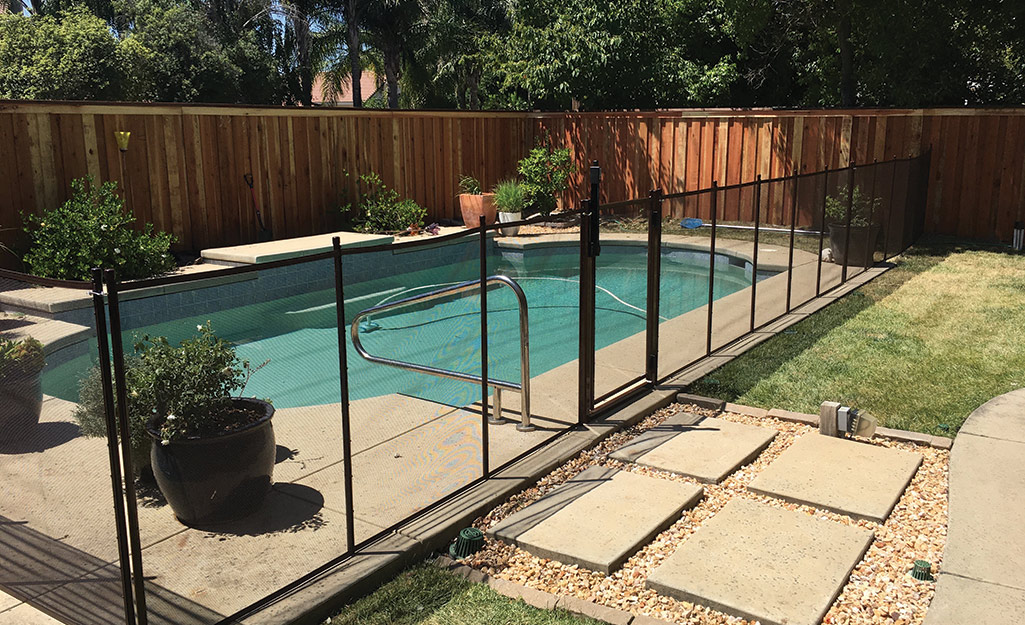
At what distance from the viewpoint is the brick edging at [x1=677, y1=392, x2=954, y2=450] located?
5.37 metres

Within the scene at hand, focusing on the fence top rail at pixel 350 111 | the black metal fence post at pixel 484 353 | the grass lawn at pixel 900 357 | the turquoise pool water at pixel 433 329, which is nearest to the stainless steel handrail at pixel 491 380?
the turquoise pool water at pixel 433 329

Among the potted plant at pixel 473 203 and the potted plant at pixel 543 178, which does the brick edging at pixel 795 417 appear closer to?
the potted plant at pixel 473 203

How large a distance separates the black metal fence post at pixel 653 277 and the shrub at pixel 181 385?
3425mm

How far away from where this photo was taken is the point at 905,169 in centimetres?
1190

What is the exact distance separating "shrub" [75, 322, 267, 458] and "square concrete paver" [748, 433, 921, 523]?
2932mm

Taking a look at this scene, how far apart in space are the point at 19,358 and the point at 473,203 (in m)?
12.8

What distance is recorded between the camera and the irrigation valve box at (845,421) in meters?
5.41

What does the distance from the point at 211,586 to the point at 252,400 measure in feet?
3.08

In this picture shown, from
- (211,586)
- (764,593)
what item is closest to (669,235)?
(764,593)

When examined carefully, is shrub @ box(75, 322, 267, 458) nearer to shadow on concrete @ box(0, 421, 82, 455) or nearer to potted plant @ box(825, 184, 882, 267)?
shadow on concrete @ box(0, 421, 82, 455)

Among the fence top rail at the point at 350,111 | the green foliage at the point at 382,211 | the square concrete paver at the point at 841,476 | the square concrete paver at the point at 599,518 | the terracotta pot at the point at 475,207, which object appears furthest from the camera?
the terracotta pot at the point at 475,207

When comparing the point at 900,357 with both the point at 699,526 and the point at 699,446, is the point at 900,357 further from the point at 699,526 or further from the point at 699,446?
the point at 699,526

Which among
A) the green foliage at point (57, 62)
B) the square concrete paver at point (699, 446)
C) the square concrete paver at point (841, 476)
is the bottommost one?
the square concrete paver at point (699, 446)

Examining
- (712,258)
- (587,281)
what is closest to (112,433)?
(587,281)
